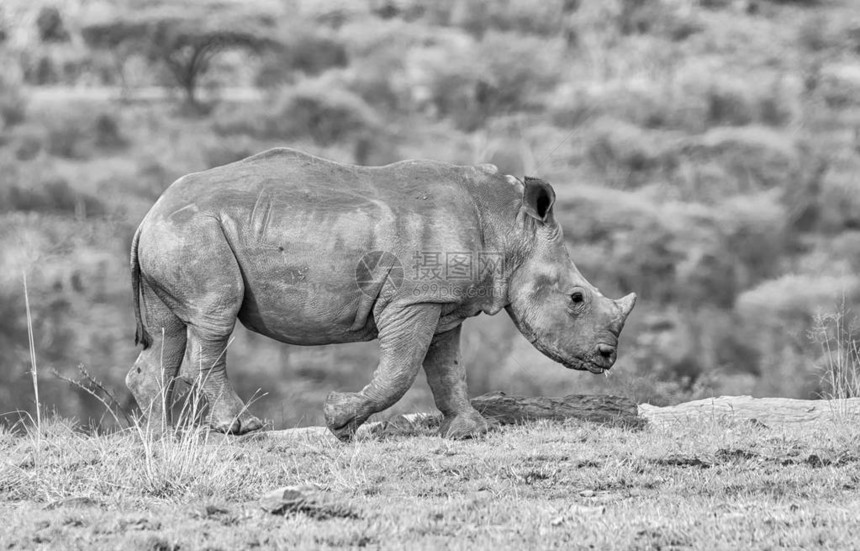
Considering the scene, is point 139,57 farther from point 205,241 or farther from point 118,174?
point 205,241

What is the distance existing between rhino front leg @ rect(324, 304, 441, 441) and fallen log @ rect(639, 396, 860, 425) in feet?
7.24

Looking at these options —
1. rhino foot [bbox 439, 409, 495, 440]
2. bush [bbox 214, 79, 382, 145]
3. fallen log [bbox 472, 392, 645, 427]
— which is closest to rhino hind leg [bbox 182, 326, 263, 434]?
rhino foot [bbox 439, 409, 495, 440]

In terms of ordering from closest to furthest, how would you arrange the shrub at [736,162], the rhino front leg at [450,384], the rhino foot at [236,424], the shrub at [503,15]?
the rhino foot at [236,424] < the rhino front leg at [450,384] < the shrub at [736,162] < the shrub at [503,15]

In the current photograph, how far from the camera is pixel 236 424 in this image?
9664 millimetres

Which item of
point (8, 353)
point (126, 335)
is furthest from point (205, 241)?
point (126, 335)

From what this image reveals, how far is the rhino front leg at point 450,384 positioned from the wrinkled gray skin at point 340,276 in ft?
0.07

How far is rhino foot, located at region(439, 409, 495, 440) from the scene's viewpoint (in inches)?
392

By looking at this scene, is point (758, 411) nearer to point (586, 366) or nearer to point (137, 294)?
point (586, 366)

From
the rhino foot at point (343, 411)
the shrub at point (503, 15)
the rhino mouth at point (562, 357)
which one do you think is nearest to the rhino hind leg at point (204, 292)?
the rhino foot at point (343, 411)

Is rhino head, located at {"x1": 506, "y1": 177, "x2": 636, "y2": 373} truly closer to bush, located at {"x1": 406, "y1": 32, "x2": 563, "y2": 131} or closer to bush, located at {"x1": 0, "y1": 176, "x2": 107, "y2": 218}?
bush, located at {"x1": 0, "y1": 176, "x2": 107, "y2": 218}

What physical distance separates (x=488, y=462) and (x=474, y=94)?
4234 cm

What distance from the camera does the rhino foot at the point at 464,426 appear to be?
32.7 ft

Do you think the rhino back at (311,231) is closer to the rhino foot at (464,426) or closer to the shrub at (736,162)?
the rhino foot at (464,426)

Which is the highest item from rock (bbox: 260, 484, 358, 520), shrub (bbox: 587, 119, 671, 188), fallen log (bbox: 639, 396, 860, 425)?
rock (bbox: 260, 484, 358, 520)
